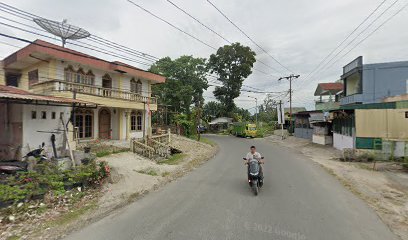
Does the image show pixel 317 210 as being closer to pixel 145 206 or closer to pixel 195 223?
pixel 195 223

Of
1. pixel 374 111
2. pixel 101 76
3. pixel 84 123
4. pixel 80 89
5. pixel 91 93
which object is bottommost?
pixel 84 123

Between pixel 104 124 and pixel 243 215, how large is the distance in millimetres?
16952

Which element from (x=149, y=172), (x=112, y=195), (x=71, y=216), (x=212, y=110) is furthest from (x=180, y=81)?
(x=71, y=216)

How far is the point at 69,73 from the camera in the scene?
16.4 meters

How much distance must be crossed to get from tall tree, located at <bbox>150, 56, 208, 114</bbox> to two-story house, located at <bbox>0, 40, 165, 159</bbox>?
1113 centimetres

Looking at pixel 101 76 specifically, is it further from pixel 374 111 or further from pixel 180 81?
pixel 374 111

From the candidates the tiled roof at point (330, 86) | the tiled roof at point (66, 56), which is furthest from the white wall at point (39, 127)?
the tiled roof at point (330, 86)

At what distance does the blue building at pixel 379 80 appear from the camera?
21.4 meters

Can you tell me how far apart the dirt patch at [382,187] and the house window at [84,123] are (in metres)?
17.1

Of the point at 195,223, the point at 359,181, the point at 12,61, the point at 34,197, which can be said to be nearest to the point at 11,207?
the point at 34,197

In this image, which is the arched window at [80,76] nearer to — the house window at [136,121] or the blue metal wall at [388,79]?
the house window at [136,121]

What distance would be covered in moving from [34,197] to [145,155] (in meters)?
8.08

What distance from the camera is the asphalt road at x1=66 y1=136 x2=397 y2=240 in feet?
15.9

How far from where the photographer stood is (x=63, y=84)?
14.9 meters
